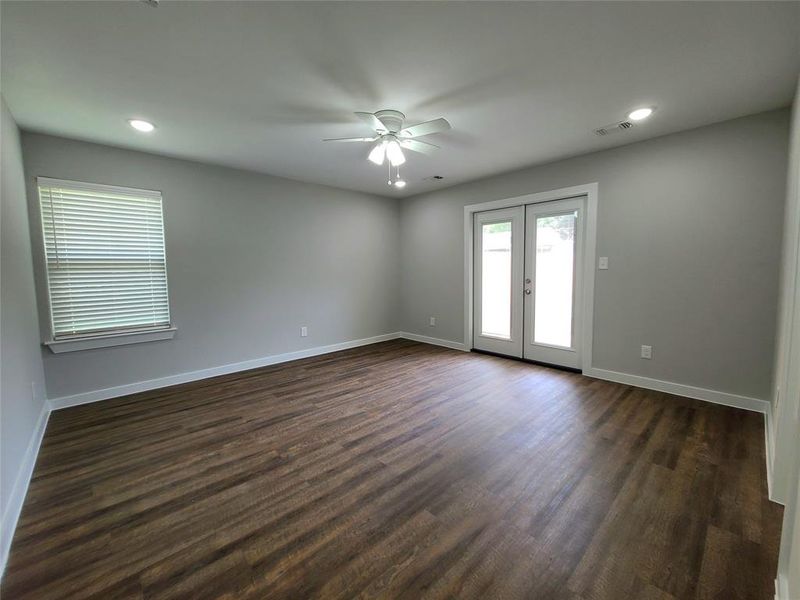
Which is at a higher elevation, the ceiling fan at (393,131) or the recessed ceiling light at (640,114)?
the recessed ceiling light at (640,114)

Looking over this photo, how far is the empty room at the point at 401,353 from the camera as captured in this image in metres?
1.51

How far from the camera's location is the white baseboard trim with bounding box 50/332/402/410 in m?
3.11

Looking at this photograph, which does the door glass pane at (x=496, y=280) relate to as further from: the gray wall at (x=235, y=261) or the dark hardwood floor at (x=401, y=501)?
the gray wall at (x=235, y=261)

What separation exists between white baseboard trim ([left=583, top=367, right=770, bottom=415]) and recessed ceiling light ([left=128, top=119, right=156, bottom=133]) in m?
4.81

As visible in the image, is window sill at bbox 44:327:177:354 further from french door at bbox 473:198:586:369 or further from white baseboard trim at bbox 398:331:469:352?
french door at bbox 473:198:586:369

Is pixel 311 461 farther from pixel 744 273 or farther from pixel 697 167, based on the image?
pixel 697 167

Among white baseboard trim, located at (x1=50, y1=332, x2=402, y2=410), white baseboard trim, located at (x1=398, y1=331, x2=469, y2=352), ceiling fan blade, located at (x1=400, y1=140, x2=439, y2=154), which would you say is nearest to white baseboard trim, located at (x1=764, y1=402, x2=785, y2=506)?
white baseboard trim, located at (x1=398, y1=331, x2=469, y2=352)

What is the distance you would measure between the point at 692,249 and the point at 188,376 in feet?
17.2

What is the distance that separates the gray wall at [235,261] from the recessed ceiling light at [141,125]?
71 centimetres

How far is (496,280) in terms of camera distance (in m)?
4.62

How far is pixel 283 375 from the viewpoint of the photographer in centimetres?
391

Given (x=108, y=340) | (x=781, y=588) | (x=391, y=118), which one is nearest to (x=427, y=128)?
(x=391, y=118)

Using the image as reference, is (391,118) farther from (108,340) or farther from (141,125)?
(108,340)

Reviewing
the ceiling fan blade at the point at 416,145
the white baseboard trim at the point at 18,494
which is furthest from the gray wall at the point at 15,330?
the ceiling fan blade at the point at 416,145
